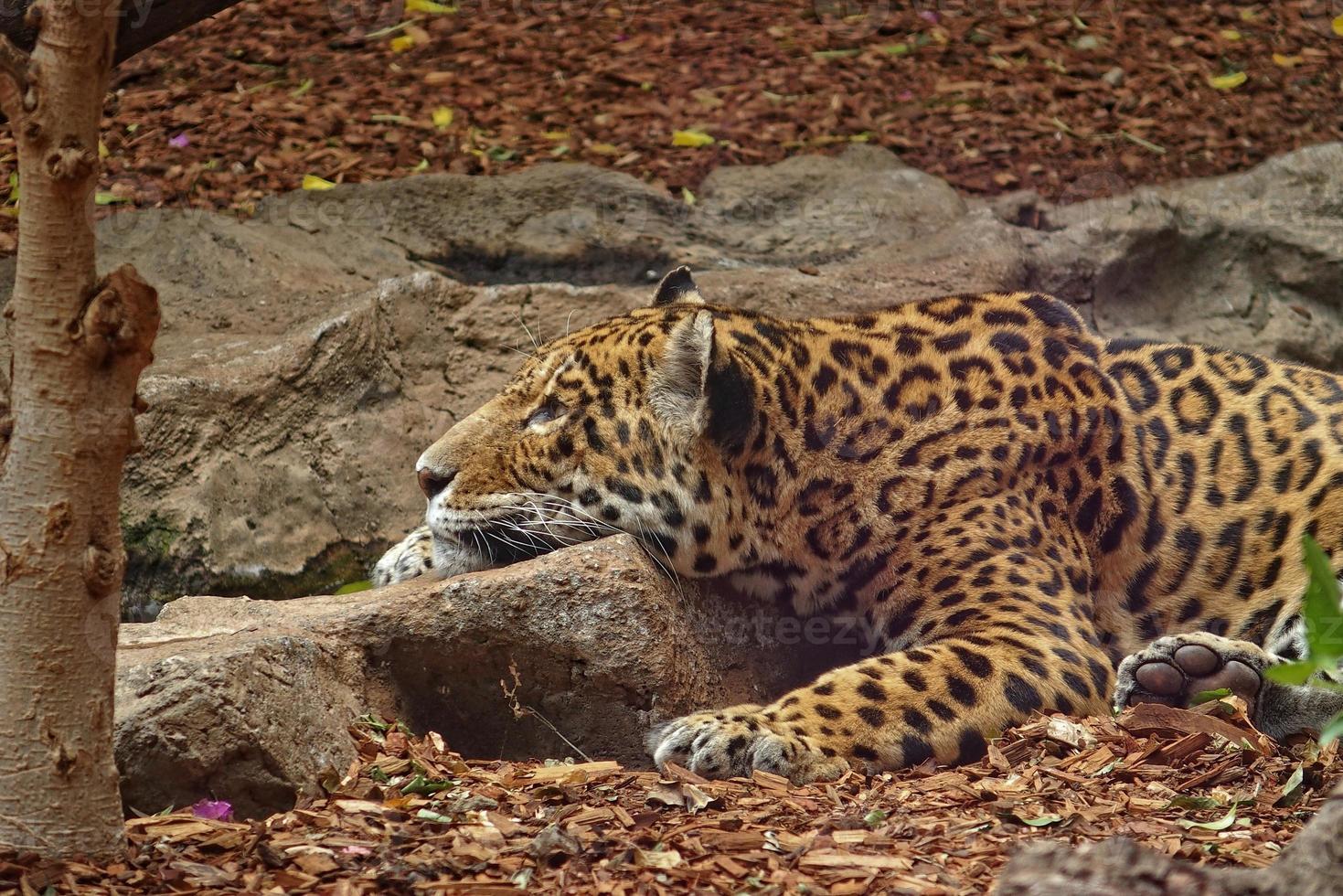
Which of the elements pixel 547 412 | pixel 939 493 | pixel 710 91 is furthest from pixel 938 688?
pixel 710 91

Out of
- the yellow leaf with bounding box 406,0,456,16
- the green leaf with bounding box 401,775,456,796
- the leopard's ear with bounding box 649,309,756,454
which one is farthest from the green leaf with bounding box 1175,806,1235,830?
the yellow leaf with bounding box 406,0,456,16

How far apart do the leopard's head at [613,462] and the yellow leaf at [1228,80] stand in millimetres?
7617

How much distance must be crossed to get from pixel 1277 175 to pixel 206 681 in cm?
873

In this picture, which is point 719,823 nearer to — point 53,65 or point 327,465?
point 53,65

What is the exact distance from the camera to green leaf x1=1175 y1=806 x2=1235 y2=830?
4.29 meters

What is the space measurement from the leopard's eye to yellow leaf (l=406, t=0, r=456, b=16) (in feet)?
21.6

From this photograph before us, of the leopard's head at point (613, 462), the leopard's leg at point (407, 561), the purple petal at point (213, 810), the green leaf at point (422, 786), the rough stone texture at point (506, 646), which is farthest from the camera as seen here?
the leopard's leg at point (407, 561)

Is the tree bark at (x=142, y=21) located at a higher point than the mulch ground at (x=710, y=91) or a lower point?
higher

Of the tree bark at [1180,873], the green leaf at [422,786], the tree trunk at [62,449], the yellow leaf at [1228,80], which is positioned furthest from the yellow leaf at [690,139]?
the tree bark at [1180,873]

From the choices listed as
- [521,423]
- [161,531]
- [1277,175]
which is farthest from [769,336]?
[1277,175]

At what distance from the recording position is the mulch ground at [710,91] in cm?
1042

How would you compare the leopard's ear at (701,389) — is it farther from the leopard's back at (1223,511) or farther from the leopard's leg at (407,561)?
the leopard's back at (1223,511)

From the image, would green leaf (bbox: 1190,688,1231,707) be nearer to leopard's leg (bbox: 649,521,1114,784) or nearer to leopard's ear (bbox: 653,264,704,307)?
leopard's leg (bbox: 649,521,1114,784)

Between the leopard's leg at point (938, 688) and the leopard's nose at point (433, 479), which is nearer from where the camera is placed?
the leopard's leg at point (938, 688)
